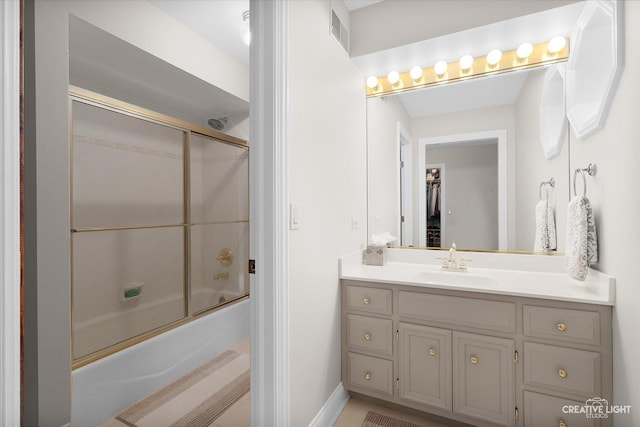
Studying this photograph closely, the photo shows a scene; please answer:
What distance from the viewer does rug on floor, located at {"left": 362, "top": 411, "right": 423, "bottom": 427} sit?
167 centimetres

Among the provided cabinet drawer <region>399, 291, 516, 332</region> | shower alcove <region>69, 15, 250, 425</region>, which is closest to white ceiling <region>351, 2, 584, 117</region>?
cabinet drawer <region>399, 291, 516, 332</region>

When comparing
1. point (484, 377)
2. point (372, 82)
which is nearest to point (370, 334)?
point (484, 377)

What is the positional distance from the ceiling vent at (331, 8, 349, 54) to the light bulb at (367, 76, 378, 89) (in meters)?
0.34

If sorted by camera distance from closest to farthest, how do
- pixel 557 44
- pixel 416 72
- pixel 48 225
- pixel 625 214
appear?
pixel 625 214, pixel 48 225, pixel 557 44, pixel 416 72

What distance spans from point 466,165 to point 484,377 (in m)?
1.32

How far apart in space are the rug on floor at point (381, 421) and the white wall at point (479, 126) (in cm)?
115

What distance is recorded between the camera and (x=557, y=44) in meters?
1.75

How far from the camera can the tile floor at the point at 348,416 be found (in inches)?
66.6

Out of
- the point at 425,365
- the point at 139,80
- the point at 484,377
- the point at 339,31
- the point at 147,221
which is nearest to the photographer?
the point at 484,377

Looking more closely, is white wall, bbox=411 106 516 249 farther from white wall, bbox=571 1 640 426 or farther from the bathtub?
the bathtub

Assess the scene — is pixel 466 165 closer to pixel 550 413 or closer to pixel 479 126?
pixel 479 126

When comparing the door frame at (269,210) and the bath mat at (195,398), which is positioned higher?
the door frame at (269,210)

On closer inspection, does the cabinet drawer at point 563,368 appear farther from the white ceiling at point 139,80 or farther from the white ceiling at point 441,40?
the white ceiling at point 139,80

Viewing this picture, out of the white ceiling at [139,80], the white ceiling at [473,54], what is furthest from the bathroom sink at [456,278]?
the white ceiling at [139,80]
